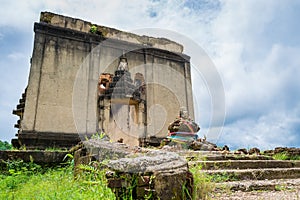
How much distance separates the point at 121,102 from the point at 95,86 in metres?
1.58

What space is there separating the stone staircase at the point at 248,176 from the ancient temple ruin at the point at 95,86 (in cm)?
725

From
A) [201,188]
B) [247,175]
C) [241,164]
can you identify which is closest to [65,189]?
[201,188]

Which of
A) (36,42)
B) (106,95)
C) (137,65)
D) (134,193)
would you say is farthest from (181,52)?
(134,193)

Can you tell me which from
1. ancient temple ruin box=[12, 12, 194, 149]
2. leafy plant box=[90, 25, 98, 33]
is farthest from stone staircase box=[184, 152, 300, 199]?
leafy plant box=[90, 25, 98, 33]

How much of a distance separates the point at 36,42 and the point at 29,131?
14.2 ft

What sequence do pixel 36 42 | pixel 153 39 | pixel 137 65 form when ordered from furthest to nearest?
pixel 153 39
pixel 137 65
pixel 36 42

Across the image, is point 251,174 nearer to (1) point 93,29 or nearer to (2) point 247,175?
(2) point 247,175

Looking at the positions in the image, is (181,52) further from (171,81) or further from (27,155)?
(27,155)

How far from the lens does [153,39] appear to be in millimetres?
15859

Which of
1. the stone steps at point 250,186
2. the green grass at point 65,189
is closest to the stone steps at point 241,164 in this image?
the stone steps at point 250,186

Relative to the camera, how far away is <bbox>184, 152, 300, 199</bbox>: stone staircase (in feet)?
11.2

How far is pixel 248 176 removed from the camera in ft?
13.5

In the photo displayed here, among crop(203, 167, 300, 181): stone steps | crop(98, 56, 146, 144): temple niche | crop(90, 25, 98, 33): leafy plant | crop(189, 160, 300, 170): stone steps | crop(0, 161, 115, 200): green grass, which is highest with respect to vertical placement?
crop(90, 25, 98, 33): leafy plant

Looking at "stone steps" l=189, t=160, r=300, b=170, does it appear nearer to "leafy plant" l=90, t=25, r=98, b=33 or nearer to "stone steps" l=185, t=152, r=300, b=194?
"stone steps" l=185, t=152, r=300, b=194
